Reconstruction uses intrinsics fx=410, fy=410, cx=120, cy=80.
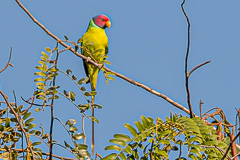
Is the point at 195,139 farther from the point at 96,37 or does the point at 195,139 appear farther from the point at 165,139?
the point at 96,37

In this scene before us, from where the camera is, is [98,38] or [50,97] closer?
[50,97]

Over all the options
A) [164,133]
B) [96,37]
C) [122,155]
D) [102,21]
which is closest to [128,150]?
[122,155]

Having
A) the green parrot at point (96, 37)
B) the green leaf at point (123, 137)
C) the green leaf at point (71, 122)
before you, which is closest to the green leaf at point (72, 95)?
the green leaf at point (71, 122)

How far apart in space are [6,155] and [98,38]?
4003mm

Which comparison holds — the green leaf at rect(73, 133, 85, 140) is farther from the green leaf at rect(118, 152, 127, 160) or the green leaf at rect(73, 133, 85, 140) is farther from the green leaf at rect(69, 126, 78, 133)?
the green leaf at rect(118, 152, 127, 160)

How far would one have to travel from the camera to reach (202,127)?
1891 millimetres

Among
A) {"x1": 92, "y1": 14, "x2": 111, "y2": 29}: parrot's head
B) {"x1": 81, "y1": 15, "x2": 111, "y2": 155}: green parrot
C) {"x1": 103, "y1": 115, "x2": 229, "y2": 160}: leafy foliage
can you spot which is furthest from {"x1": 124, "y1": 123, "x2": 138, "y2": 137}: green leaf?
{"x1": 92, "y1": 14, "x2": 111, "y2": 29}: parrot's head

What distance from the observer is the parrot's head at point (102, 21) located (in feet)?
20.2

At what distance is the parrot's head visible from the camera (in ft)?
20.2

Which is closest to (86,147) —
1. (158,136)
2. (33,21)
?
(158,136)

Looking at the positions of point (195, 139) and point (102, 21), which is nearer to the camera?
point (195, 139)

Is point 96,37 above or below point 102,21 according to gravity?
below

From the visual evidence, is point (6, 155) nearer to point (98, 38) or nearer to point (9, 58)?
point (9, 58)

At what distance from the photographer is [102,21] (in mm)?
6328
